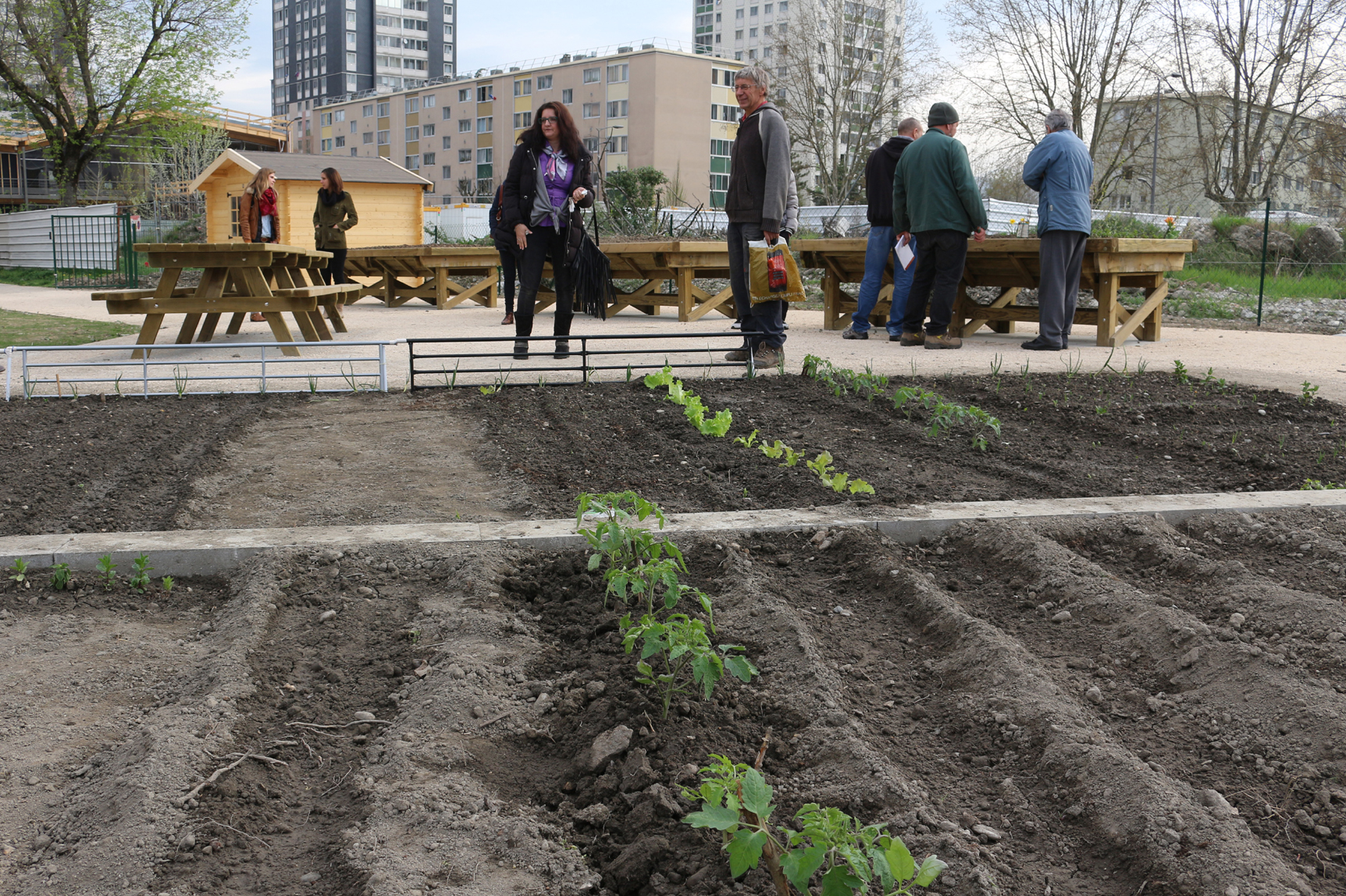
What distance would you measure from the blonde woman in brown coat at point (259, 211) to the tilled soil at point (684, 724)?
9404mm

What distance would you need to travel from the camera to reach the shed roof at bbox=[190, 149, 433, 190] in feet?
77.9

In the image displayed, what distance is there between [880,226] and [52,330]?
8.04 m

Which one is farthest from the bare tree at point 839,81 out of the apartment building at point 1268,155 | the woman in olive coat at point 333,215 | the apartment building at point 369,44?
the apartment building at point 369,44

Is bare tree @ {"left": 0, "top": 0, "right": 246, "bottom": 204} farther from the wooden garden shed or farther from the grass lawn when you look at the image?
the grass lawn

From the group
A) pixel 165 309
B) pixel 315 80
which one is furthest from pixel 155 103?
pixel 315 80

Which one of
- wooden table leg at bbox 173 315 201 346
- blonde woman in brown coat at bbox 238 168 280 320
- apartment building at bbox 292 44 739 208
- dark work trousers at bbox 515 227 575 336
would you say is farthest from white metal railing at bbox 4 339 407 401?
apartment building at bbox 292 44 739 208

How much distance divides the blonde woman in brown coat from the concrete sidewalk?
1.01 m

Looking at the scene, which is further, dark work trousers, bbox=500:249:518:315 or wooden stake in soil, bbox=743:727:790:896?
dark work trousers, bbox=500:249:518:315

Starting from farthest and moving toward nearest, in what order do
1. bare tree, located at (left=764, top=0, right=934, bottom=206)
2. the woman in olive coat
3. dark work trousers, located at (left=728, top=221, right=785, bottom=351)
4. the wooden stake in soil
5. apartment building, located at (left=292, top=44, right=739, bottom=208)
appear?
1. apartment building, located at (left=292, top=44, right=739, bottom=208)
2. bare tree, located at (left=764, top=0, right=934, bottom=206)
3. the woman in olive coat
4. dark work trousers, located at (left=728, top=221, right=785, bottom=351)
5. the wooden stake in soil

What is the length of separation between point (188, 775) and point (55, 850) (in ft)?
0.79

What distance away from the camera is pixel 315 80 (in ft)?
395

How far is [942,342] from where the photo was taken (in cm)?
834

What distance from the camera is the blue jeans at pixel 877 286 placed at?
9.02 meters

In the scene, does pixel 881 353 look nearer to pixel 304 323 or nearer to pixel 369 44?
pixel 304 323
